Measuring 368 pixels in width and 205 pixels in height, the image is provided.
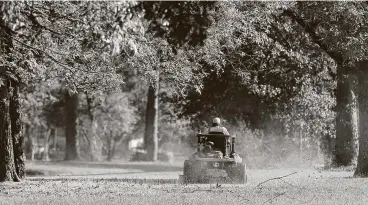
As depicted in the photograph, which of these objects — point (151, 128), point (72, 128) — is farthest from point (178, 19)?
point (151, 128)

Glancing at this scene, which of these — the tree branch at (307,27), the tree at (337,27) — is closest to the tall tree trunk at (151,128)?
the tree at (337,27)

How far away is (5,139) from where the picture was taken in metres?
21.0

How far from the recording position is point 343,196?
14992 mm

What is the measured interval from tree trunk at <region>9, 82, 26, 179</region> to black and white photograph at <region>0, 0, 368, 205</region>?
0.12 ft

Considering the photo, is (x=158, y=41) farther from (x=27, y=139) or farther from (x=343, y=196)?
(x=27, y=139)

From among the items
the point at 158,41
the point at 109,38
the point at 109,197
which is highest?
the point at 158,41

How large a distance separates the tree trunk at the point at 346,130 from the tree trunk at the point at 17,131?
16.5m

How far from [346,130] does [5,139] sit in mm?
18524

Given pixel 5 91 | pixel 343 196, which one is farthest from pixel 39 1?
pixel 343 196

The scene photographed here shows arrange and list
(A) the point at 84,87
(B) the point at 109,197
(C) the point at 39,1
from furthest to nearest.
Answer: (A) the point at 84,87 < (C) the point at 39,1 < (B) the point at 109,197

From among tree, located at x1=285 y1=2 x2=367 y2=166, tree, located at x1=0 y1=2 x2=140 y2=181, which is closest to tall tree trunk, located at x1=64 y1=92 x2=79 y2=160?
tree, located at x1=0 y1=2 x2=140 y2=181

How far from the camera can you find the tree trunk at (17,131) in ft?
73.5

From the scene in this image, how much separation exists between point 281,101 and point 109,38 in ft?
86.4

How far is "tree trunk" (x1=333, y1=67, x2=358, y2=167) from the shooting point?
3219 centimetres
